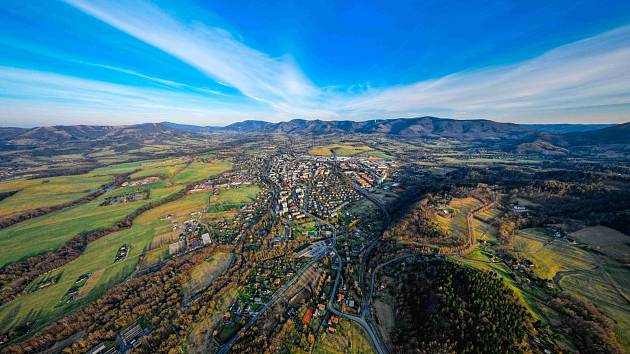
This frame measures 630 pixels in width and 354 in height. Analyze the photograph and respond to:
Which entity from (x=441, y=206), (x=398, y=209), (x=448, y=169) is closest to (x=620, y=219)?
(x=441, y=206)

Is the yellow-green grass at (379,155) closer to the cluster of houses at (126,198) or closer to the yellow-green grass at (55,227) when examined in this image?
the cluster of houses at (126,198)

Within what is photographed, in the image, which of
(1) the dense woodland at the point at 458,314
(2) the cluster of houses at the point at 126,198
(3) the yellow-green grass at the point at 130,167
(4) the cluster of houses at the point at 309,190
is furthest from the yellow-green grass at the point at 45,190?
(1) the dense woodland at the point at 458,314

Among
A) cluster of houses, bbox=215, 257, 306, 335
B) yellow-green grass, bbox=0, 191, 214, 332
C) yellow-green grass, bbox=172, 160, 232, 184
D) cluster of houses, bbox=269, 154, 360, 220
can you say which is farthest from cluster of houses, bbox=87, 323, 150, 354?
yellow-green grass, bbox=172, 160, 232, 184

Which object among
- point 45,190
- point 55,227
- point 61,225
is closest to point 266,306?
point 55,227

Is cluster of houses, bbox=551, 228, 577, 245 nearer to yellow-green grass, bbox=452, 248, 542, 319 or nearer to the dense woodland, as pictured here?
yellow-green grass, bbox=452, 248, 542, 319

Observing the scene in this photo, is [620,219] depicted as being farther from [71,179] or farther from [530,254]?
[71,179]
